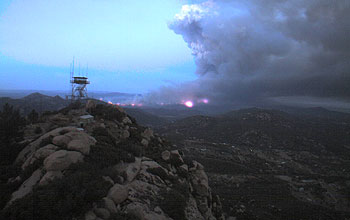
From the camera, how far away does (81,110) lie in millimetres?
24438

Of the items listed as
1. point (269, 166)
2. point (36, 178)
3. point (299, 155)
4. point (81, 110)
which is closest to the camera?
point (36, 178)

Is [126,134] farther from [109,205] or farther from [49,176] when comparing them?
[109,205]

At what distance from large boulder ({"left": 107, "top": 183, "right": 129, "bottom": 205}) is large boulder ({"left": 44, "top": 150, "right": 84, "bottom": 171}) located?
12.4ft

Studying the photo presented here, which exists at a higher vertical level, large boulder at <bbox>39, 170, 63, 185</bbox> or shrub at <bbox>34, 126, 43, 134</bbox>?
shrub at <bbox>34, 126, 43, 134</bbox>

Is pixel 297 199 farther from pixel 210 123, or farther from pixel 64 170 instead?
pixel 210 123

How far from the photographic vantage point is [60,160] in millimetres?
10391

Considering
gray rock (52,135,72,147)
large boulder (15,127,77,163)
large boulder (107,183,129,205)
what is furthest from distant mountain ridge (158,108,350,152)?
large boulder (107,183,129,205)

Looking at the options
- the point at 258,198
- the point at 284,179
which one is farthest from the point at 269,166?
the point at 258,198

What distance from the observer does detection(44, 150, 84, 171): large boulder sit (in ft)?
33.2

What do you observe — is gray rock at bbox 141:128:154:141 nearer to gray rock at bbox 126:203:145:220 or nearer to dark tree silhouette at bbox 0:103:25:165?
dark tree silhouette at bbox 0:103:25:165

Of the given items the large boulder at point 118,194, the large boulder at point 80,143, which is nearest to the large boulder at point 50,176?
the large boulder at point 80,143

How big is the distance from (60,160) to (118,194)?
15.6 feet

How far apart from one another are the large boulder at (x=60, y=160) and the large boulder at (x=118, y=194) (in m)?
3.79

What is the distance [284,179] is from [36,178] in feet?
199
